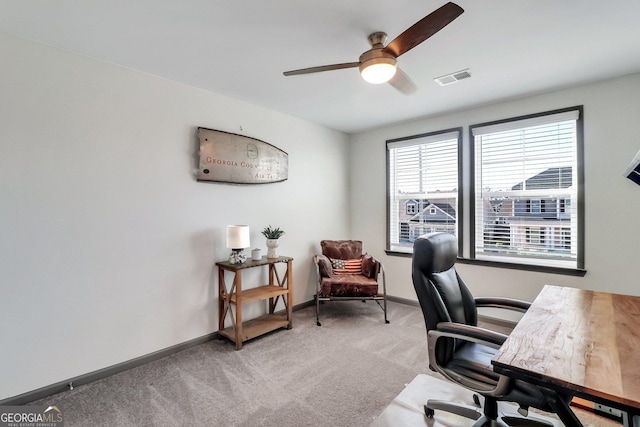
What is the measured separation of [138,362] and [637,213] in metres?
4.69

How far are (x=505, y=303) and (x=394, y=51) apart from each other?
181 cm

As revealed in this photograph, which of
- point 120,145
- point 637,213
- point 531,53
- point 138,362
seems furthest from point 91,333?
point 637,213

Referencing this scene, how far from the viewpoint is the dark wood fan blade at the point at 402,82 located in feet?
6.69

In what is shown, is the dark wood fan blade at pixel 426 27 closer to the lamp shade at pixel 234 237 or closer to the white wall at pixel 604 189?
the white wall at pixel 604 189

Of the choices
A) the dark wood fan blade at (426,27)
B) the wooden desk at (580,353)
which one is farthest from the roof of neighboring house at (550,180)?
the dark wood fan blade at (426,27)

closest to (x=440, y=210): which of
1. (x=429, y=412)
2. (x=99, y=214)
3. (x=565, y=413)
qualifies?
(x=429, y=412)

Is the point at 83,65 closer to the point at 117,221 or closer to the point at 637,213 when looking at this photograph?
the point at 117,221

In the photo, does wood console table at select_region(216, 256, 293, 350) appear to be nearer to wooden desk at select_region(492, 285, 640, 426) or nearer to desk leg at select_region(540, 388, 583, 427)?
wooden desk at select_region(492, 285, 640, 426)

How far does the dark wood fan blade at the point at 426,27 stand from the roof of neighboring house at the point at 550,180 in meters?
2.39

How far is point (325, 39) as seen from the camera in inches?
81.7

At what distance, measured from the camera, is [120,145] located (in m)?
2.43

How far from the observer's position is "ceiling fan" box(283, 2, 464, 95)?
1.48 m

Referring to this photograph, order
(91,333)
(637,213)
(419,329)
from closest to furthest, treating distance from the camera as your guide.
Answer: (91,333)
(637,213)
(419,329)

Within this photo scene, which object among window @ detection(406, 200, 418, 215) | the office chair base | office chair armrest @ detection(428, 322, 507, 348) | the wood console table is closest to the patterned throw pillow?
the wood console table
